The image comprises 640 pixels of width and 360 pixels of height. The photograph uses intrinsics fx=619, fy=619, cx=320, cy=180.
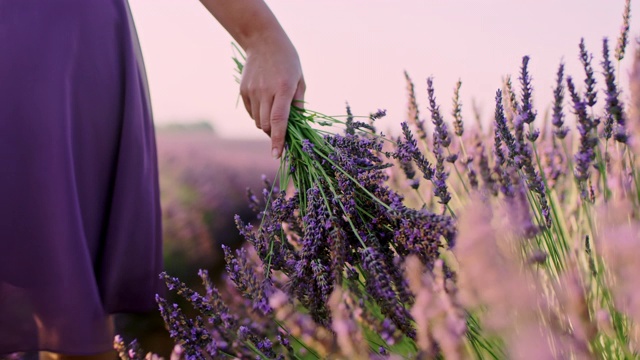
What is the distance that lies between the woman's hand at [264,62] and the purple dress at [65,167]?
25 cm

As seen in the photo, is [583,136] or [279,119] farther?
[279,119]

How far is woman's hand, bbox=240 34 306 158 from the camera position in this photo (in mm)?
1187

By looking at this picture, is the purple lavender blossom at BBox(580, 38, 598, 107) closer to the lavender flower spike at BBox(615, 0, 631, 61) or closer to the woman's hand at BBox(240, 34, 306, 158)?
the lavender flower spike at BBox(615, 0, 631, 61)

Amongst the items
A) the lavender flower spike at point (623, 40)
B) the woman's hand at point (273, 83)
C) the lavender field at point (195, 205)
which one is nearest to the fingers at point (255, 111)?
the woman's hand at point (273, 83)

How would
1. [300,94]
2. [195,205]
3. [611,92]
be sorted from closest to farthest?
1. [611,92]
2. [300,94]
3. [195,205]

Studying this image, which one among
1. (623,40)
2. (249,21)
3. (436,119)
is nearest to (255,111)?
(249,21)

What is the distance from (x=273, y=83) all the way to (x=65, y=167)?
43 cm

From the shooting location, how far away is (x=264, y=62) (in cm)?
123

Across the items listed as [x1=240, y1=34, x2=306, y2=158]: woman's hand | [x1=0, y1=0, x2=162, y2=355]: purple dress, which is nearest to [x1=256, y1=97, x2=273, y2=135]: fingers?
[x1=240, y1=34, x2=306, y2=158]: woman's hand

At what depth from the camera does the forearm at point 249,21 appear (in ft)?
4.06

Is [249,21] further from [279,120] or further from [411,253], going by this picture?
[411,253]

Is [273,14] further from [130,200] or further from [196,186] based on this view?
[196,186]

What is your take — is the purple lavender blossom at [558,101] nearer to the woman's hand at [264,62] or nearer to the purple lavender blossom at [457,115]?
the purple lavender blossom at [457,115]

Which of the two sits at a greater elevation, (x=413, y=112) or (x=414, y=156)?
(x=413, y=112)
